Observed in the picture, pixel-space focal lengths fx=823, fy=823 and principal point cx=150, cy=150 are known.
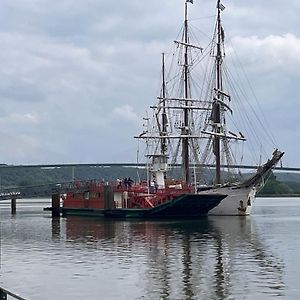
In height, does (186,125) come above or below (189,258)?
above

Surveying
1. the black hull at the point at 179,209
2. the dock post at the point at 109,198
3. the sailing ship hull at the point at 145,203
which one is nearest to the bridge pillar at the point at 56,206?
the sailing ship hull at the point at 145,203

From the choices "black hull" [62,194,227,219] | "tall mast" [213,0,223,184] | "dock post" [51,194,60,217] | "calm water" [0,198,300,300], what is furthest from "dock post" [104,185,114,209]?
"calm water" [0,198,300,300]

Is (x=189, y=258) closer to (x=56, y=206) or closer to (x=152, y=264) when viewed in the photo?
(x=152, y=264)

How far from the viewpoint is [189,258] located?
127 ft

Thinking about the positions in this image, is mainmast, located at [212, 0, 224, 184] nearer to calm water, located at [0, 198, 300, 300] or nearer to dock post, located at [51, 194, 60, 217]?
dock post, located at [51, 194, 60, 217]

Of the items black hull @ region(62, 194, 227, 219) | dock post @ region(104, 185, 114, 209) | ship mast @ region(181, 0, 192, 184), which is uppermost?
ship mast @ region(181, 0, 192, 184)

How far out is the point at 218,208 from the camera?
290 feet

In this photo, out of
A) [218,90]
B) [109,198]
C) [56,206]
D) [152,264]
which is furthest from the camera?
[56,206]

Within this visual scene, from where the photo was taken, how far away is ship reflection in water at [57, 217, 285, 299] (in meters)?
28.4

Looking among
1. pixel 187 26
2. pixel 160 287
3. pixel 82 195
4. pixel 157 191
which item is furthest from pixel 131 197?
pixel 160 287

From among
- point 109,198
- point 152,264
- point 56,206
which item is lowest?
point 152,264

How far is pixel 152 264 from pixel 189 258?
117 inches

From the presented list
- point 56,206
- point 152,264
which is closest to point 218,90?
point 56,206

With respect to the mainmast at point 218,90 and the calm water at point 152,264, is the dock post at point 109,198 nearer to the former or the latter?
the mainmast at point 218,90
